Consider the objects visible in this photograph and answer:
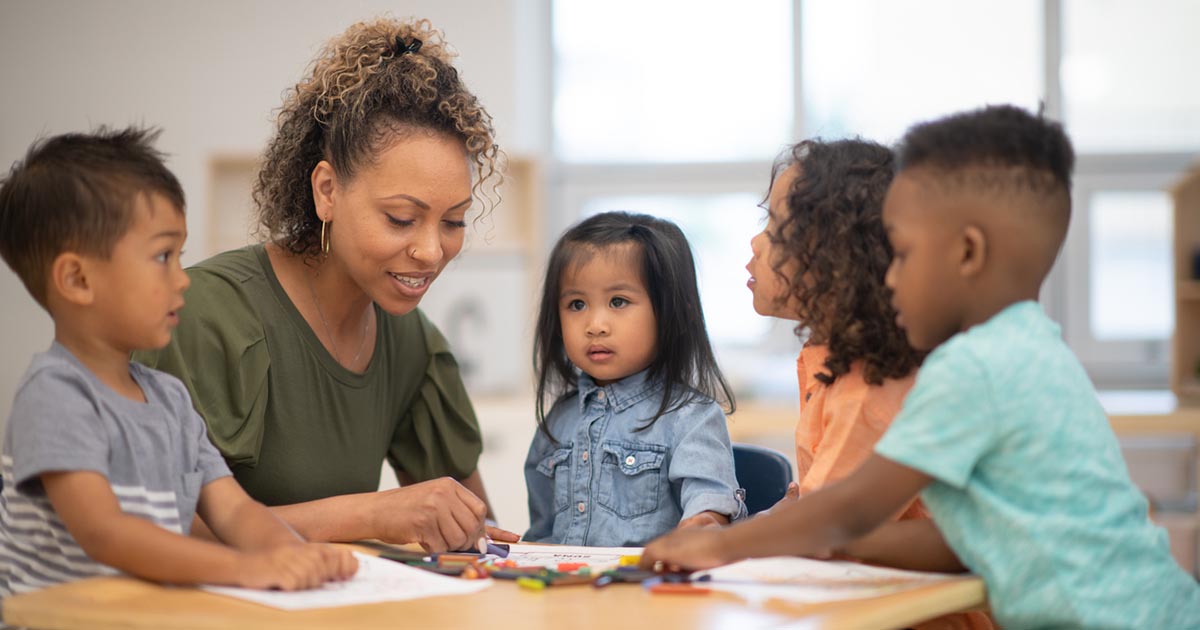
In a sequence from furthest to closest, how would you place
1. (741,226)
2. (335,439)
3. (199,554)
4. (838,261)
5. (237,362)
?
(741,226), (335,439), (237,362), (838,261), (199,554)

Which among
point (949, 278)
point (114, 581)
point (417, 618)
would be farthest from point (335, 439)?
point (949, 278)

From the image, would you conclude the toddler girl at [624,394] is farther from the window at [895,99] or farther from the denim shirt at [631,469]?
the window at [895,99]

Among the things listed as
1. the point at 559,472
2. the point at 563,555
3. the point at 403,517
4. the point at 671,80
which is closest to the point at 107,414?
the point at 403,517

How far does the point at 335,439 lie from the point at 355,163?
46 centimetres

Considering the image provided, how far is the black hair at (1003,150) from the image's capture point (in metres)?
1.17

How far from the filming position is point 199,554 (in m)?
1.12

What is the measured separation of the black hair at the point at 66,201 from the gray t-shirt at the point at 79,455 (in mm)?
109

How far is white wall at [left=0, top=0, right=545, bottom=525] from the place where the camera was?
4.41m

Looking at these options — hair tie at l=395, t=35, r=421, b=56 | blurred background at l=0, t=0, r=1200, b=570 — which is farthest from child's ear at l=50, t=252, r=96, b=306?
blurred background at l=0, t=0, r=1200, b=570

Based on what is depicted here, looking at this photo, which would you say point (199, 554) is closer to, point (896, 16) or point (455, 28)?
point (455, 28)

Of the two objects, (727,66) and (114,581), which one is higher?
(727,66)

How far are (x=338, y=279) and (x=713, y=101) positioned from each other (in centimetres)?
309

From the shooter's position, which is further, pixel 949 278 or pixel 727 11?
pixel 727 11

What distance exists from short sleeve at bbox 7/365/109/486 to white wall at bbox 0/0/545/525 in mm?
3335
